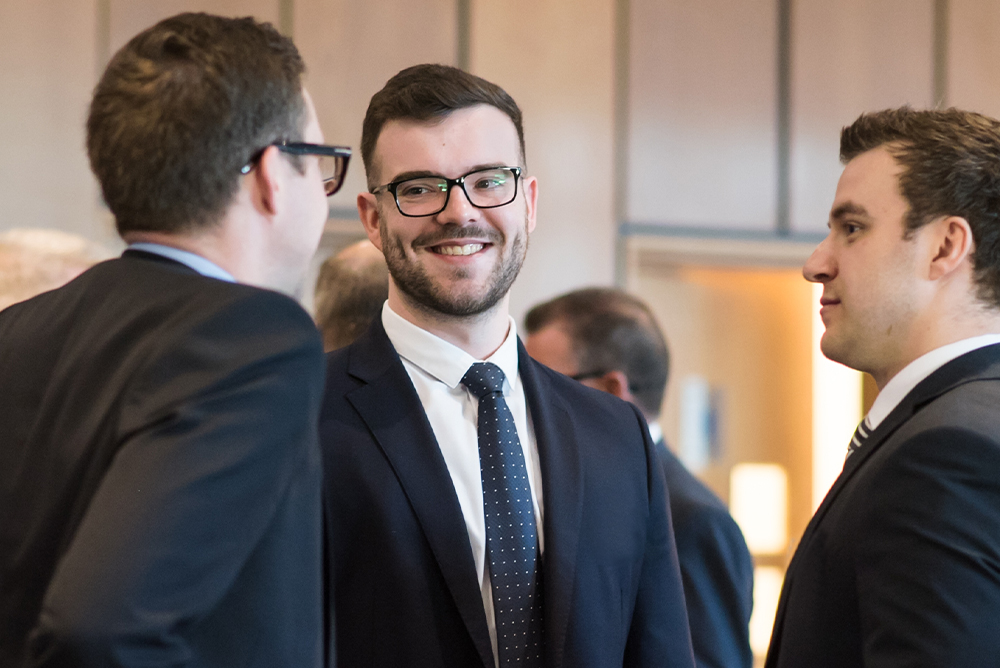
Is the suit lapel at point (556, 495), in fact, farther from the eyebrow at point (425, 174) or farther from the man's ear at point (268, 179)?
the man's ear at point (268, 179)

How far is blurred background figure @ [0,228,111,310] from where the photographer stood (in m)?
2.18

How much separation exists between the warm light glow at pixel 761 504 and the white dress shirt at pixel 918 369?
3926mm

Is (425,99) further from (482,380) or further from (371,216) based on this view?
(482,380)

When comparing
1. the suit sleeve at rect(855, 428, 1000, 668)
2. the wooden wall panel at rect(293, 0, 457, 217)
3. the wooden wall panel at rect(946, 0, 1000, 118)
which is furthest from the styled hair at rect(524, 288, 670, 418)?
the wooden wall panel at rect(946, 0, 1000, 118)

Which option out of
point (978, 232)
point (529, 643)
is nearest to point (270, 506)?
point (529, 643)

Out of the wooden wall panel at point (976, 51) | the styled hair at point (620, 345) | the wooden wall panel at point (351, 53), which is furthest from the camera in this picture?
the wooden wall panel at point (976, 51)

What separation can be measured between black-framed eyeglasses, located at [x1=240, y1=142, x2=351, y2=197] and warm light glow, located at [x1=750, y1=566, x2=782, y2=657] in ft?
15.2

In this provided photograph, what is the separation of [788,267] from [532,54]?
1.82 meters

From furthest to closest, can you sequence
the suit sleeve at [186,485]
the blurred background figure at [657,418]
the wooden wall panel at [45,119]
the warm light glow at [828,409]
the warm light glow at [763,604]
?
1. the warm light glow at [828,409]
2. the warm light glow at [763,604]
3. the wooden wall panel at [45,119]
4. the blurred background figure at [657,418]
5. the suit sleeve at [186,485]

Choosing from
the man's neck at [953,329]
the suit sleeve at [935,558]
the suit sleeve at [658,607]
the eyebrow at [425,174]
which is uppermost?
the eyebrow at [425,174]

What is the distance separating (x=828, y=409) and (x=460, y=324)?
4.46m

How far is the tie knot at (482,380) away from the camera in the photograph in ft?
5.81

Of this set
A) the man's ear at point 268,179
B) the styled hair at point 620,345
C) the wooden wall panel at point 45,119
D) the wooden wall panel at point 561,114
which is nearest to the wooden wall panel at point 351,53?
the wooden wall panel at point 561,114

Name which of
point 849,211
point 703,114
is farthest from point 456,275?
point 703,114
